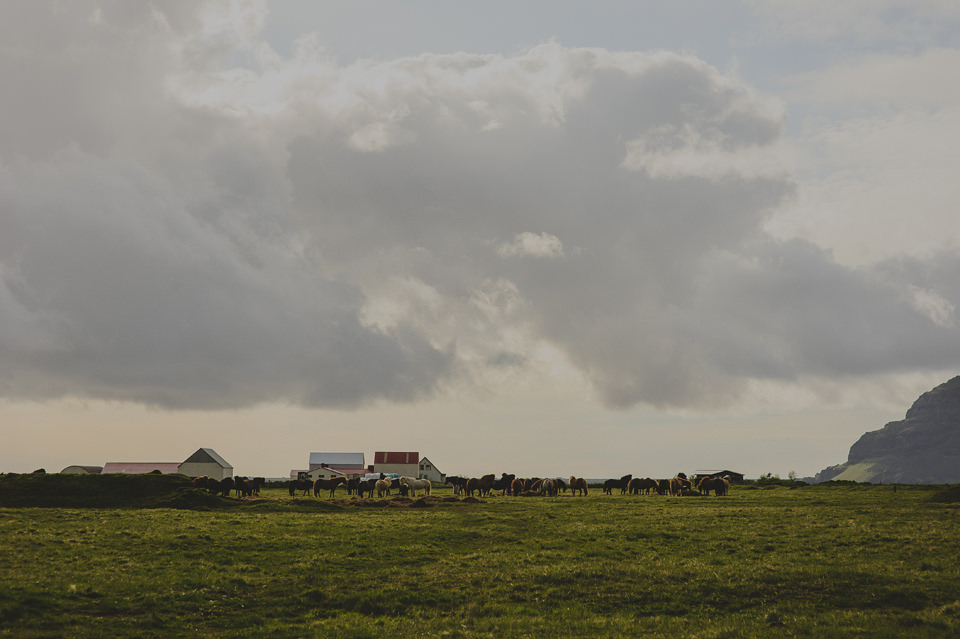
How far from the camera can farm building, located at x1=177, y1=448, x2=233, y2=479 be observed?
440 feet

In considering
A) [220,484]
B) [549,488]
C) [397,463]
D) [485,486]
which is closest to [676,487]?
[549,488]

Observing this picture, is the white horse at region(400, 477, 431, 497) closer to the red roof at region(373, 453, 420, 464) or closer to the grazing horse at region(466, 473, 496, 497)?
the grazing horse at region(466, 473, 496, 497)

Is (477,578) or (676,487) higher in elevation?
(477,578)

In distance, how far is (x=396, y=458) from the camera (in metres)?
167

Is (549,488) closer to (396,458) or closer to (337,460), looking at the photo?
(396,458)

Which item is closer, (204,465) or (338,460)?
(204,465)

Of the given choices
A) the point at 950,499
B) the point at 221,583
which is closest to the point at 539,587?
the point at 221,583

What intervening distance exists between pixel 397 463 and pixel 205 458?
154 feet

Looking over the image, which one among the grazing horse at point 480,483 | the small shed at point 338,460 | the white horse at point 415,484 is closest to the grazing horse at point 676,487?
the grazing horse at point 480,483

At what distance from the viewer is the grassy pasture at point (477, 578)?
1809cm

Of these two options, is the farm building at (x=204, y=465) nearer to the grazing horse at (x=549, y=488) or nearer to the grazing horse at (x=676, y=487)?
the grazing horse at (x=549, y=488)

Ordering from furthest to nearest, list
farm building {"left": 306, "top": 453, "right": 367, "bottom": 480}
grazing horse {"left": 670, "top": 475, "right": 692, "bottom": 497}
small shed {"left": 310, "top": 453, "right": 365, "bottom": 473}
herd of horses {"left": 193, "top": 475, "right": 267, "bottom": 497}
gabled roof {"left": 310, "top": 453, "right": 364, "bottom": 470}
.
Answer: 1. gabled roof {"left": 310, "top": 453, "right": 364, "bottom": 470}
2. small shed {"left": 310, "top": 453, "right": 365, "bottom": 473}
3. farm building {"left": 306, "top": 453, "right": 367, "bottom": 480}
4. grazing horse {"left": 670, "top": 475, "right": 692, "bottom": 497}
5. herd of horses {"left": 193, "top": 475, "right": 267, "bottom": 497}

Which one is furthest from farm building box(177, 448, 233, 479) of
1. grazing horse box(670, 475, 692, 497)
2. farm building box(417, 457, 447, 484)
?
grazing horse box(670, 475, 692, 497)

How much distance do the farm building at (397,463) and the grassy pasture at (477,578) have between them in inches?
5103
